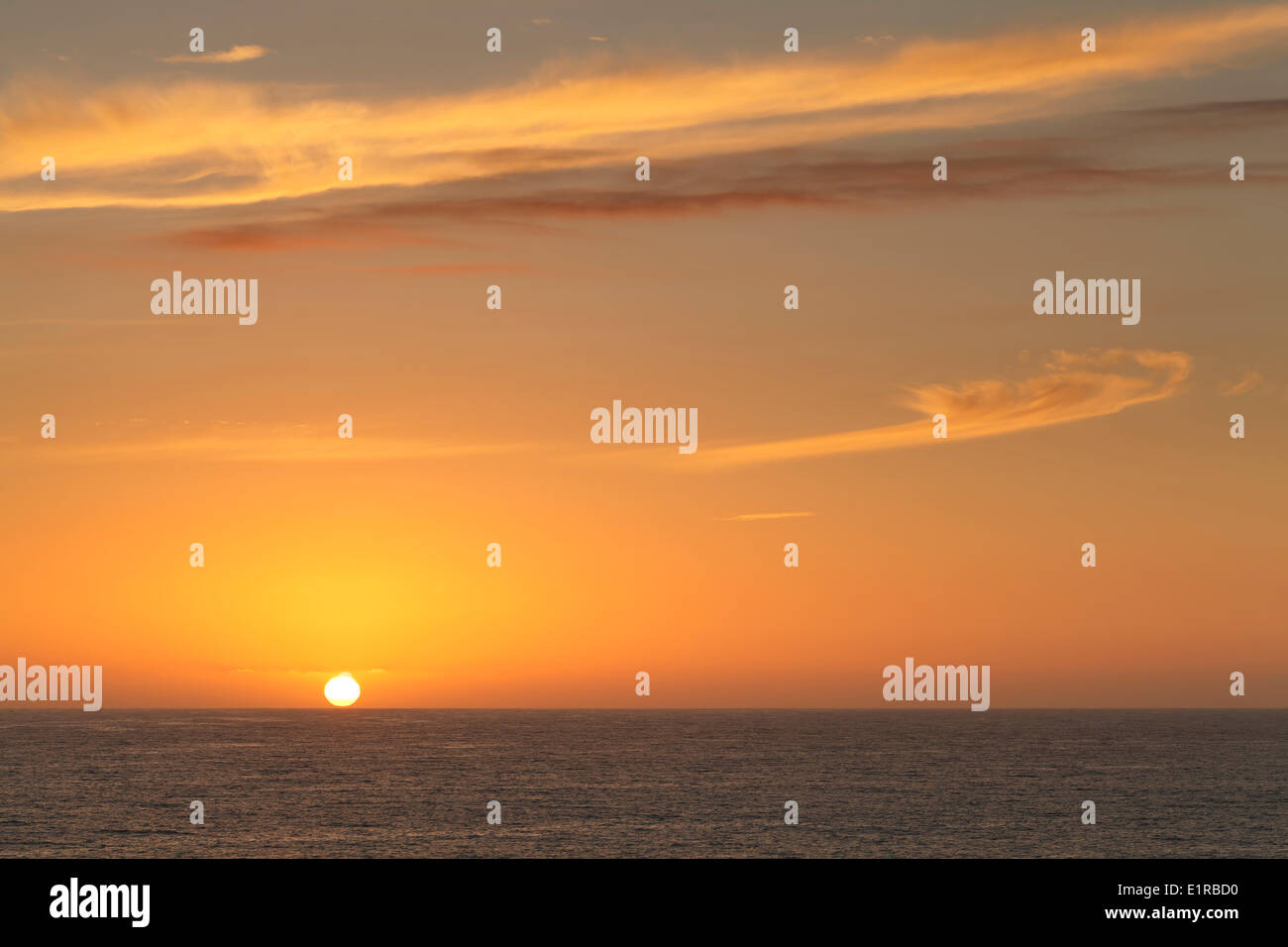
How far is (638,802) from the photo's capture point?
9481 cm

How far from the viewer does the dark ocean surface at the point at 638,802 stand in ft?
243

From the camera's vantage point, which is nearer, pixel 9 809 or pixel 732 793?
pixel 9 809

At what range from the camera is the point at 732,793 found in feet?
339

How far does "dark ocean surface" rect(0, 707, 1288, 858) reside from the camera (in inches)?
2911
